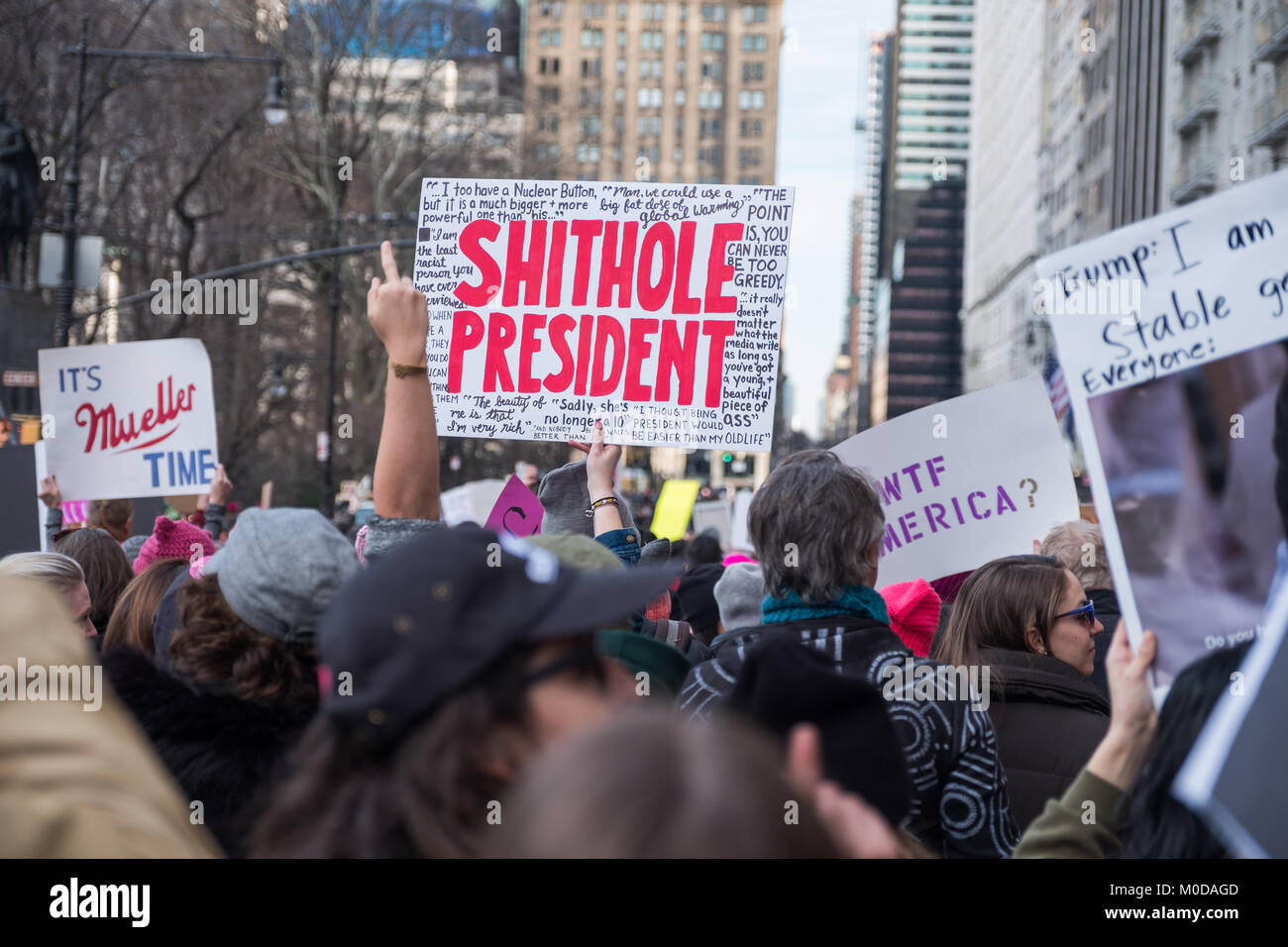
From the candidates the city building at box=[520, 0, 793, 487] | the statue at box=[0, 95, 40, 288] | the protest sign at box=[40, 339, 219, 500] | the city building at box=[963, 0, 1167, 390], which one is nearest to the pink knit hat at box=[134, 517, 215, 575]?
the protest sign at box=[40, 339, 219, 500]

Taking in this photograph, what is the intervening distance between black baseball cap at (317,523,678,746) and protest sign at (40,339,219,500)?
6310mm

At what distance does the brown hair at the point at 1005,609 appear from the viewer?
412 cm

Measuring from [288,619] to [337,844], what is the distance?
53.8 inches

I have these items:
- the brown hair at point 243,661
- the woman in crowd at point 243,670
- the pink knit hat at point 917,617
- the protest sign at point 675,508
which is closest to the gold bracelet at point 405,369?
the woman in crowd at point 243,670

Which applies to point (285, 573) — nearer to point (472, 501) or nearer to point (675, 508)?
point (675, 508)

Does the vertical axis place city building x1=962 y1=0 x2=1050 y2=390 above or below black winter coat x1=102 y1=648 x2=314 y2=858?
above

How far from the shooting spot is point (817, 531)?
10.8 ft

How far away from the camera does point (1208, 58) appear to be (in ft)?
148

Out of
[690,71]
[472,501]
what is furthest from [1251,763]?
[690,71]

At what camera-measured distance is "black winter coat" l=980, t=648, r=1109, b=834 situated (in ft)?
12.2

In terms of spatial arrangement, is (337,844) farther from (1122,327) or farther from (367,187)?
(367,187)

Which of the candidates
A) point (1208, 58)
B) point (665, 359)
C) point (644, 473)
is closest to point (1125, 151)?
point (1208, 58)

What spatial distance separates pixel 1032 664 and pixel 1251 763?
1.99m

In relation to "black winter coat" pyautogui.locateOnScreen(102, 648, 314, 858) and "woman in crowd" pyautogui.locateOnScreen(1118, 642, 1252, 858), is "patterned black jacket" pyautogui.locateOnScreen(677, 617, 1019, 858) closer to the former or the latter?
"woman in crowd" pyautogui.locateOnScreen(1118, 642, 1252, 858)
